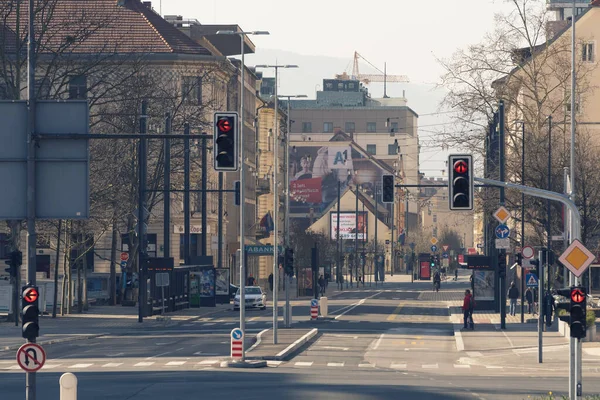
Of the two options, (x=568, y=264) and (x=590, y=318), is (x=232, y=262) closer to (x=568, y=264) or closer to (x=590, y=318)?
(x=590, y=318)

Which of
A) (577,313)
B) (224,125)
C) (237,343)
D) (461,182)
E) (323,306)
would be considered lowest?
(323,306)

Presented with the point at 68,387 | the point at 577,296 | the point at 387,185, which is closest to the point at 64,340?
the point at 387,185

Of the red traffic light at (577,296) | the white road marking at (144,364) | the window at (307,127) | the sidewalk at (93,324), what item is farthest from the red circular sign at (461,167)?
the window at (307,127)

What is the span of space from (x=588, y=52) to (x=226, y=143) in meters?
67.8

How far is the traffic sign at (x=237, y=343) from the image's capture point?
31594 mm

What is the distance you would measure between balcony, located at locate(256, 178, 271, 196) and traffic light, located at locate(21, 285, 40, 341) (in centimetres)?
9264

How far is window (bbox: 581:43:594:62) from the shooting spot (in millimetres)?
83588

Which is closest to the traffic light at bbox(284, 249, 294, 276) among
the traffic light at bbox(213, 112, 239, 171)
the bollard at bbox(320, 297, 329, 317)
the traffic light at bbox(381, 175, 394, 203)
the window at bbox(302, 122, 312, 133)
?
the traffic light at bbox(381, 175, 394, 203)

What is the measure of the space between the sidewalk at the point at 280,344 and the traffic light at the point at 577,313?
567 inches

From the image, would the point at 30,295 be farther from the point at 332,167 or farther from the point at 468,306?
the point at 332,167

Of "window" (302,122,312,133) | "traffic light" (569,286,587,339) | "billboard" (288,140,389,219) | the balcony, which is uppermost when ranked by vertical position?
"window" (302,122,312,133)

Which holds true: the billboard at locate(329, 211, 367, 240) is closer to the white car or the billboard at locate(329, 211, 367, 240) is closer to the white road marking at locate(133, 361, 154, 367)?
the white car

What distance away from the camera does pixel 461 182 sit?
25.9 m

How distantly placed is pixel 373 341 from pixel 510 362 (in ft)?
30.9
